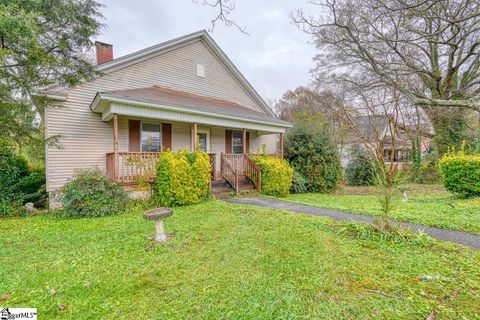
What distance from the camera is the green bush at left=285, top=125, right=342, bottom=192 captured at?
41.6 ft

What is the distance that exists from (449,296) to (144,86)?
1128 cm

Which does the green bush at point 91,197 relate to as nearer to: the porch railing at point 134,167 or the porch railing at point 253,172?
the porch railing at point 134,167

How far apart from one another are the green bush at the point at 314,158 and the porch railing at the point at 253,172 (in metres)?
3.07

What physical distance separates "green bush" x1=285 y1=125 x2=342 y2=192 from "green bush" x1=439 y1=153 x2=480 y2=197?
4.70 metres

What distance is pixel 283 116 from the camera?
29.6m

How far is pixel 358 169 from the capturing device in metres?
17.4

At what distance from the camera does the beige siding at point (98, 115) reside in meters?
8.27

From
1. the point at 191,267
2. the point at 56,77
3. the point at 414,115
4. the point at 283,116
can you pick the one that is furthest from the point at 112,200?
the point at 283,116

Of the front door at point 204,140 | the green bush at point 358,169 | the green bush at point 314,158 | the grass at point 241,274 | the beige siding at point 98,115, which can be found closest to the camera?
the grass at point 241,274

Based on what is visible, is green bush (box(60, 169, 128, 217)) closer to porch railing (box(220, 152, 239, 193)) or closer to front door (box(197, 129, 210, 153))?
porch railing (box(220, 152, 239, 193))

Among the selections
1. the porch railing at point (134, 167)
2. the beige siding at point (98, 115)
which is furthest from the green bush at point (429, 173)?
the porch railing at point (134, 167)

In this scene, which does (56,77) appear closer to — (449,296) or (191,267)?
(191,267)

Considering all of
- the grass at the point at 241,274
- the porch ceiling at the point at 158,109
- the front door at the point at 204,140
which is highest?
the porch ceiling at the point at 158,109

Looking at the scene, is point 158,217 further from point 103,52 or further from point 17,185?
point 103,52
